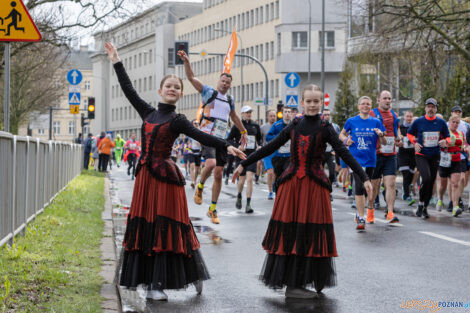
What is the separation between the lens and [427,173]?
15.4 meters

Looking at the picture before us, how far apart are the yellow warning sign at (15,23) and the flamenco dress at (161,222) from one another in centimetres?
279

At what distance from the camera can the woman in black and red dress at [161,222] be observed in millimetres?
7039

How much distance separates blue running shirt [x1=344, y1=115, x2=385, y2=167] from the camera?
13953 mm

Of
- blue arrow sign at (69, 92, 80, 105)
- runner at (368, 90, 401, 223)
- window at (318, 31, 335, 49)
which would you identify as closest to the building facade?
window at (318, 31, 335, 49)

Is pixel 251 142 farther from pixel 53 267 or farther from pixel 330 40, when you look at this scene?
pixel 330 40

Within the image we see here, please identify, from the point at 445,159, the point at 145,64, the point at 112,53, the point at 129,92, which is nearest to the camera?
the point at 129,92

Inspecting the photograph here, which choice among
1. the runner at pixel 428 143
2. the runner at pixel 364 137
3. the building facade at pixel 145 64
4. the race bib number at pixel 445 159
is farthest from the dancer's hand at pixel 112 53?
the building facade at pixel 145 64

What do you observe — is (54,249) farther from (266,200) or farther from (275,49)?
(275,49)

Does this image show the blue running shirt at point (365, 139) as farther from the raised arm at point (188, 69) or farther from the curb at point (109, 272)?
the curb at point (109, 272)

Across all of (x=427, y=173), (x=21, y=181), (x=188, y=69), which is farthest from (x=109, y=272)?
(x=427, y=173)

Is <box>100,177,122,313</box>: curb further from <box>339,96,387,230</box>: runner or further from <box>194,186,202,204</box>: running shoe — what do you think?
<box>339,96,387,230</box>: runner

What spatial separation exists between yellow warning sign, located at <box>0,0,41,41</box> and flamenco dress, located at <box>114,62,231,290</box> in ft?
9.15

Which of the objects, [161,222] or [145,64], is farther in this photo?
[145,64]

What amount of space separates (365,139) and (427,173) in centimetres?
202
